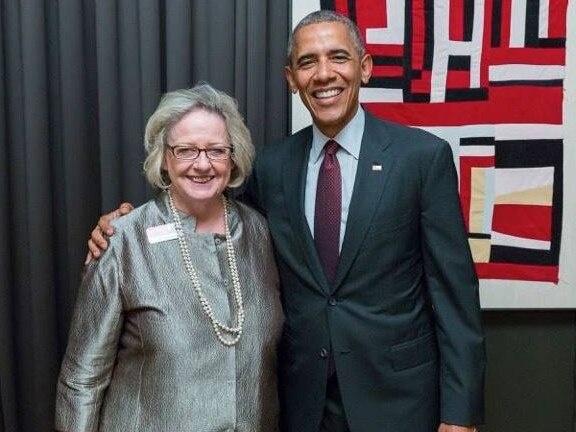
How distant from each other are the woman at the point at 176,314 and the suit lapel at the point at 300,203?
0.45 feet

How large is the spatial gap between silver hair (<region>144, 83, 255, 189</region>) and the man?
165 millimetres

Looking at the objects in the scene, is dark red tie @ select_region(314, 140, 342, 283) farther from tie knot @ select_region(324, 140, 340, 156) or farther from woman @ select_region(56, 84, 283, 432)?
woman @ select_region(56, 84, 283, 432)

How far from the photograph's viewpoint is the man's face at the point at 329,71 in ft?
5.08

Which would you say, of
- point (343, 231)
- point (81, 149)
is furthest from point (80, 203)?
point (343, 231)

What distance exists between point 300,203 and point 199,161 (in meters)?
0.26

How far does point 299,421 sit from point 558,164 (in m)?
1.06

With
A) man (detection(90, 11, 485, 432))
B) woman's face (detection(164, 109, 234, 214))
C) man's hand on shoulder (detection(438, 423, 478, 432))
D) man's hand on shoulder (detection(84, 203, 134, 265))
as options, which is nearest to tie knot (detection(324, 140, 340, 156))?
man (detection(90, 11, 485, 432))

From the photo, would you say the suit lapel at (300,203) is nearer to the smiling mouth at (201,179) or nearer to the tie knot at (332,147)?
the tie knot at (332,147)

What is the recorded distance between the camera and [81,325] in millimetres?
1451

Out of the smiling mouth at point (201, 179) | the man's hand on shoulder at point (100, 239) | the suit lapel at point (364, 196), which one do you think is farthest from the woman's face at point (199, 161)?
the suit lapel at point (364, 196)

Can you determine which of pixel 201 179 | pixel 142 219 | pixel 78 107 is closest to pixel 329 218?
pixel 201 179

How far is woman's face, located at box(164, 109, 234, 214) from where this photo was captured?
1.46 m

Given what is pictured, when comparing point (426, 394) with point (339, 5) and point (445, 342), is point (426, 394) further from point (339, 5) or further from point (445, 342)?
point (339, 5)

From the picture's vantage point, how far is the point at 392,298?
1551 millimetres
